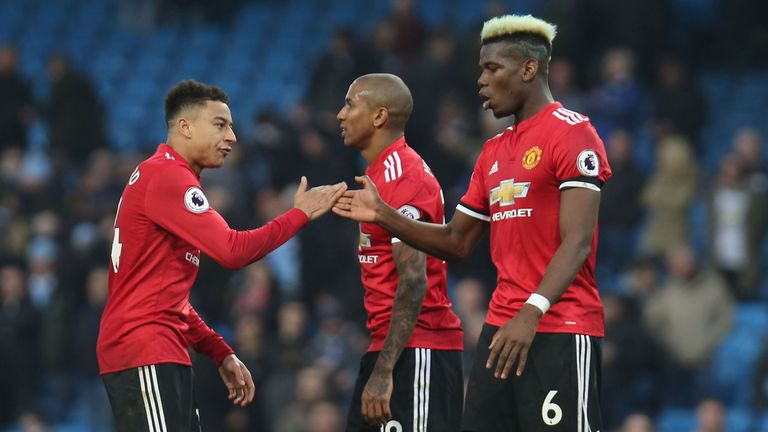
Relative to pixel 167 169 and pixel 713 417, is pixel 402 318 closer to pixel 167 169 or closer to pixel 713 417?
pixel 167 169

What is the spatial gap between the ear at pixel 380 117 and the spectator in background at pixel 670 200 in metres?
6.97

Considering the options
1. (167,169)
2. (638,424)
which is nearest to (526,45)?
(167,169)

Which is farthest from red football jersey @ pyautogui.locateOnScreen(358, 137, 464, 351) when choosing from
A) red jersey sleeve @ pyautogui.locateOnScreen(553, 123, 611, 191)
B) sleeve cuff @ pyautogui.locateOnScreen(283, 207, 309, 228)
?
red jersey sleeve @ pyautogui.locateOnScreen(553, 123, 611, 191)

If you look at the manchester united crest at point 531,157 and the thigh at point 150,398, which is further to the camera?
the thigh at point 150,398

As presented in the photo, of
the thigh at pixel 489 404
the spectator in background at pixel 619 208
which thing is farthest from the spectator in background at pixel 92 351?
the thigh at pixel 489 404

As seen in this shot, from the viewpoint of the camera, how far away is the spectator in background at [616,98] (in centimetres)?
1493

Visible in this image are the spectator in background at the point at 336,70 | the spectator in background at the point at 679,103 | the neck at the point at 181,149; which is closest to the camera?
the neck at the point at 181,149

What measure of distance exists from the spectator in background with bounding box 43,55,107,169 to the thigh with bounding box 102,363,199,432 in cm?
1122

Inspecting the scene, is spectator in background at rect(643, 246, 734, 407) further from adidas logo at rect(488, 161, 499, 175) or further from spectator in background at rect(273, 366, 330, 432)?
adidas logo at rect(488, 161, 499, 175)

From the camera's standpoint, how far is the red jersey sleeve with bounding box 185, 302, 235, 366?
7.49 meters

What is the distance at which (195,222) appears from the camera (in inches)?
275

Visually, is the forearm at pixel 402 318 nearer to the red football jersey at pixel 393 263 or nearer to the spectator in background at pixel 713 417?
the red football jersey at pixel 393 263

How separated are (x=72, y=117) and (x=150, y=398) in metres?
11.5

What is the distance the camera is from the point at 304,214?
287 inches
